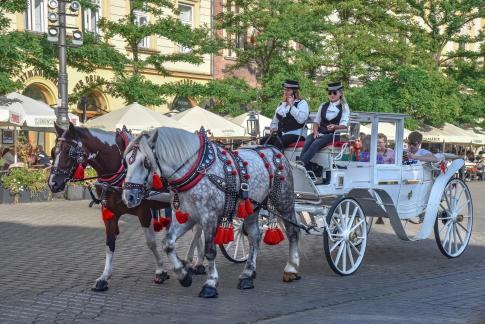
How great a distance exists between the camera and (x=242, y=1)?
28984mm

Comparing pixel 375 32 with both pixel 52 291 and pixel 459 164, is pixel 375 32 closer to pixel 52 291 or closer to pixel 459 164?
pixel 459 164

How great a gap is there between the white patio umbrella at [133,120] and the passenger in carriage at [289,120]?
1072 centimetres

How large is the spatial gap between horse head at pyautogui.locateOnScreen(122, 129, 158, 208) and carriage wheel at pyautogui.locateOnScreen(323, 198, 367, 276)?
216 centimetres

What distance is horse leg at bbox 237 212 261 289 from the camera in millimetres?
8164

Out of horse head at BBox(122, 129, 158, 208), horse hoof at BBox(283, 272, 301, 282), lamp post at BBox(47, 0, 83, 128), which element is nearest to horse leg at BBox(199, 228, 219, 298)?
horse head at BBox(122, 129, 158, 208)

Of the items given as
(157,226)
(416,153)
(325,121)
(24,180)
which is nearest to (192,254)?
(157,226)

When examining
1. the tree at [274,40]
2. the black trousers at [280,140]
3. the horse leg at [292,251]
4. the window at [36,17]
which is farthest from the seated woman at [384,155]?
the tree at [274,40]

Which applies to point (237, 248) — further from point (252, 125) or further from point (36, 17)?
point (36, 17)

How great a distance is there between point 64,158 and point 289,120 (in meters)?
2.76

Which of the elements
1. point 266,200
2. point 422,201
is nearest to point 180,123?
point 422,201

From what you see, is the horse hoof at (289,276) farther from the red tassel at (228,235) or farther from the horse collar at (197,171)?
the horse collar at (197,171)

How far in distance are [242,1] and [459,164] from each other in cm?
1924

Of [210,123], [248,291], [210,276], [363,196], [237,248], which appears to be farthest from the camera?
[210,123]

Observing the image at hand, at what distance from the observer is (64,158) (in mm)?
7965
